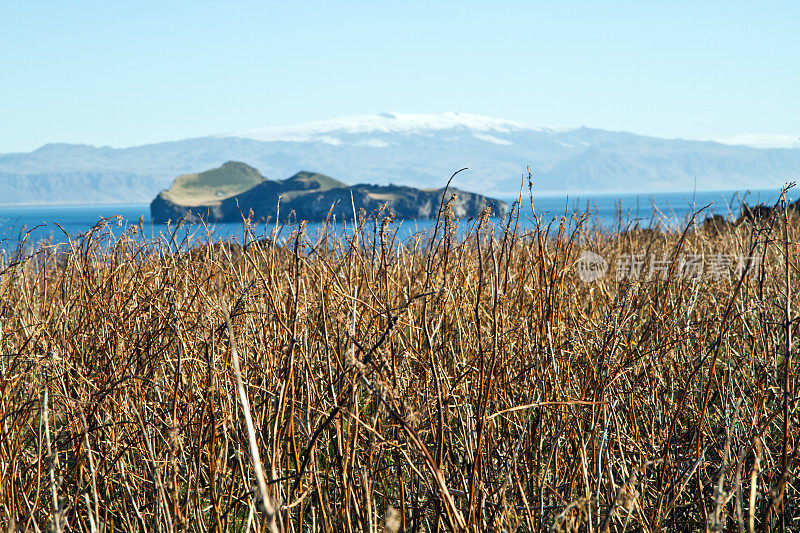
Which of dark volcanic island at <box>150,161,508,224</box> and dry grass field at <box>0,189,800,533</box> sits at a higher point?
dark volcanic island at <box>150,161,508,224</box>

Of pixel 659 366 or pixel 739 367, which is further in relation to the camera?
pixel 739 367

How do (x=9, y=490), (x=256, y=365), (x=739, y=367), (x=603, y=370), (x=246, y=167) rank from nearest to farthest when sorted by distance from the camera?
(x=9, y=490)
(x=603, y=370)
(x=256, y=365)
(x=739, y=367)
(x=246, y=167)

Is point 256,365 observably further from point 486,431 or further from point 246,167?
point 246,167

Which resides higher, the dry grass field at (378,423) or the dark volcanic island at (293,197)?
the dark volcanic island at (293,197)

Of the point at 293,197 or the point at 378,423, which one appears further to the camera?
the point at 293,197

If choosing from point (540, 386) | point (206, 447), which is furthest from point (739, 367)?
point (206, 447)

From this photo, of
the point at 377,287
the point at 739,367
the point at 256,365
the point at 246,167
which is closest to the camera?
the point at 256,365

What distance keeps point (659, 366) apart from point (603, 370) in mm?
422

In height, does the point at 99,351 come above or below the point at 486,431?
above

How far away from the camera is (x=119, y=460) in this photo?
165 centimetres

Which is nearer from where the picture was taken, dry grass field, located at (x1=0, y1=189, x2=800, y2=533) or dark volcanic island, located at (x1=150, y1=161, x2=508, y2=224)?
dry grass field, located at (x1=0, y1=189, x2=800, y2=533)

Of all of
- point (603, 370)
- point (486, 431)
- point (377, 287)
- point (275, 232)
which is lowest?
point (486, 431)

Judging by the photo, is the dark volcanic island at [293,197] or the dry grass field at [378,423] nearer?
the dry grass field at [378,423]

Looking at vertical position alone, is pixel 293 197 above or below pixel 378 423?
above
